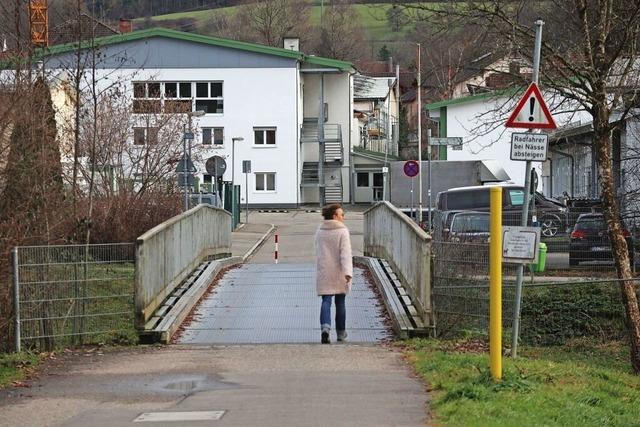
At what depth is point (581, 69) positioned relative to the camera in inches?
606

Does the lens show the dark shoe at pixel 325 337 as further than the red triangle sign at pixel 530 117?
Yes

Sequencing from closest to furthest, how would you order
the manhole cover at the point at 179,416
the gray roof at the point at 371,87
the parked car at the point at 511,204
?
the manhole cover at the point at 179,416
the parked car at the point at 511,204
the gray roof at the point at 371,87

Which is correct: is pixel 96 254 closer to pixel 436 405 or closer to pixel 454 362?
pixel 454 362

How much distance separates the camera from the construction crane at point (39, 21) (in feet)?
53.7

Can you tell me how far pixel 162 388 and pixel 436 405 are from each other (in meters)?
2.83

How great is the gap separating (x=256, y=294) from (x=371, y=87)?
79498 millimetres

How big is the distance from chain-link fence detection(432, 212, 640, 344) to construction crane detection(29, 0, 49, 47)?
6.52 meters

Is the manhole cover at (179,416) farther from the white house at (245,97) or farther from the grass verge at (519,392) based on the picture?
the white house at (245,97)

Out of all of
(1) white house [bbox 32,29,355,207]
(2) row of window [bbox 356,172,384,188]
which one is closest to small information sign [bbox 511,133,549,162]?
(1) white house [bbox 32,29,355,207]

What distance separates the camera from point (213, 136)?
68.1 meters

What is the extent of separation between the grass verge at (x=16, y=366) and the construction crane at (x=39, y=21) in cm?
535

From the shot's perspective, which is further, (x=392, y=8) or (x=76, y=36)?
(x=76, y=36)

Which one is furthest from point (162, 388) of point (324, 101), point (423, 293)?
point (324, 101)

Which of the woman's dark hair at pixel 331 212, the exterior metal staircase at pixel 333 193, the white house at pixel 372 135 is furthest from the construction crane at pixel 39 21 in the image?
the white house at pixel 372 135
